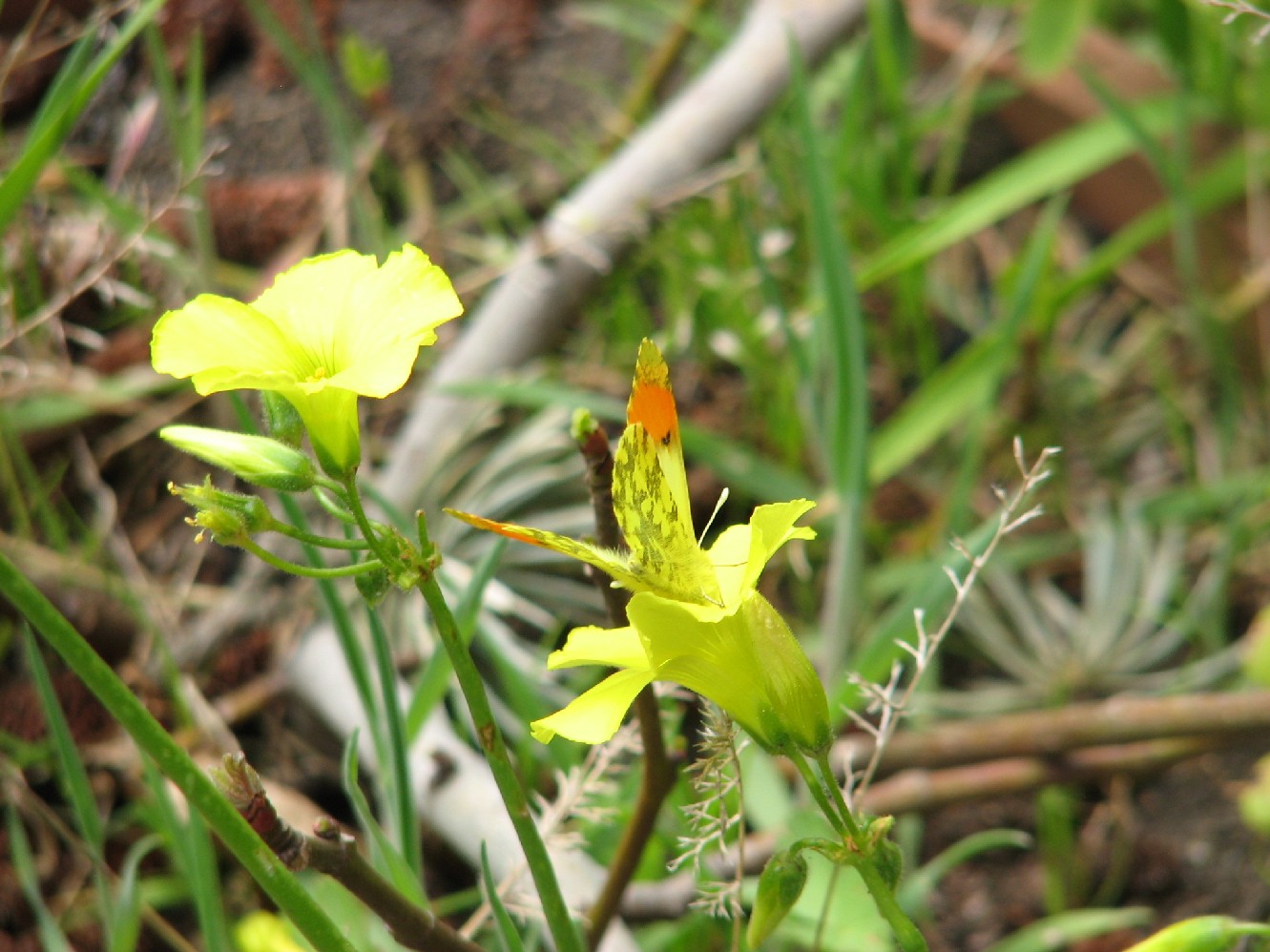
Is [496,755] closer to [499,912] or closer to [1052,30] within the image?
[499,912]

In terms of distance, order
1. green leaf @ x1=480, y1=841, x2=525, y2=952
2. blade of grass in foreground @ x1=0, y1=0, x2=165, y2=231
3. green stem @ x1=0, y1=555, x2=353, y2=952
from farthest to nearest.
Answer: blade of grass in foreground @ x1=0, y1=0, x2=165, y2=231
green leaf @ x1=480, y1=841, x2=525, y2=952
green stem @ x1=0, y1=555, x2=353, y2=952

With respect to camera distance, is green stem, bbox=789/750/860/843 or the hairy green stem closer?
green stem, bbox=789/750/860/843

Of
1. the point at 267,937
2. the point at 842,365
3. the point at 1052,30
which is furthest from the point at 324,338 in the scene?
the point at 1052,30

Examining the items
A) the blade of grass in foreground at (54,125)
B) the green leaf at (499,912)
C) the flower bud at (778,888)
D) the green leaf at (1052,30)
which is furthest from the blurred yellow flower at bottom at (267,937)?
the green leaf at (1052,30)

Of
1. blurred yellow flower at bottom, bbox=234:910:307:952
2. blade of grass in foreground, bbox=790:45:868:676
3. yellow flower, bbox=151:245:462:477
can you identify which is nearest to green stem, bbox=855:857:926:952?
yellow flower, bbox=151:245:462:477

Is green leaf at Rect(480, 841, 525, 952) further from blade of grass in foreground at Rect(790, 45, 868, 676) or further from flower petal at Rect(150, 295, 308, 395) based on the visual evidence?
blade of grass in foreground at Rect(790, 45, 868, 676)

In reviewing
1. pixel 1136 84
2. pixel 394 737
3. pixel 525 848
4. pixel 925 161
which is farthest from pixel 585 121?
pixel 525 848

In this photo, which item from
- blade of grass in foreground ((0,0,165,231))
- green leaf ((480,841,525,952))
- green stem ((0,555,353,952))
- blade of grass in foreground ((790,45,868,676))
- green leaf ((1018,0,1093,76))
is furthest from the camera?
green leaf ((1018,0,1093,76))
